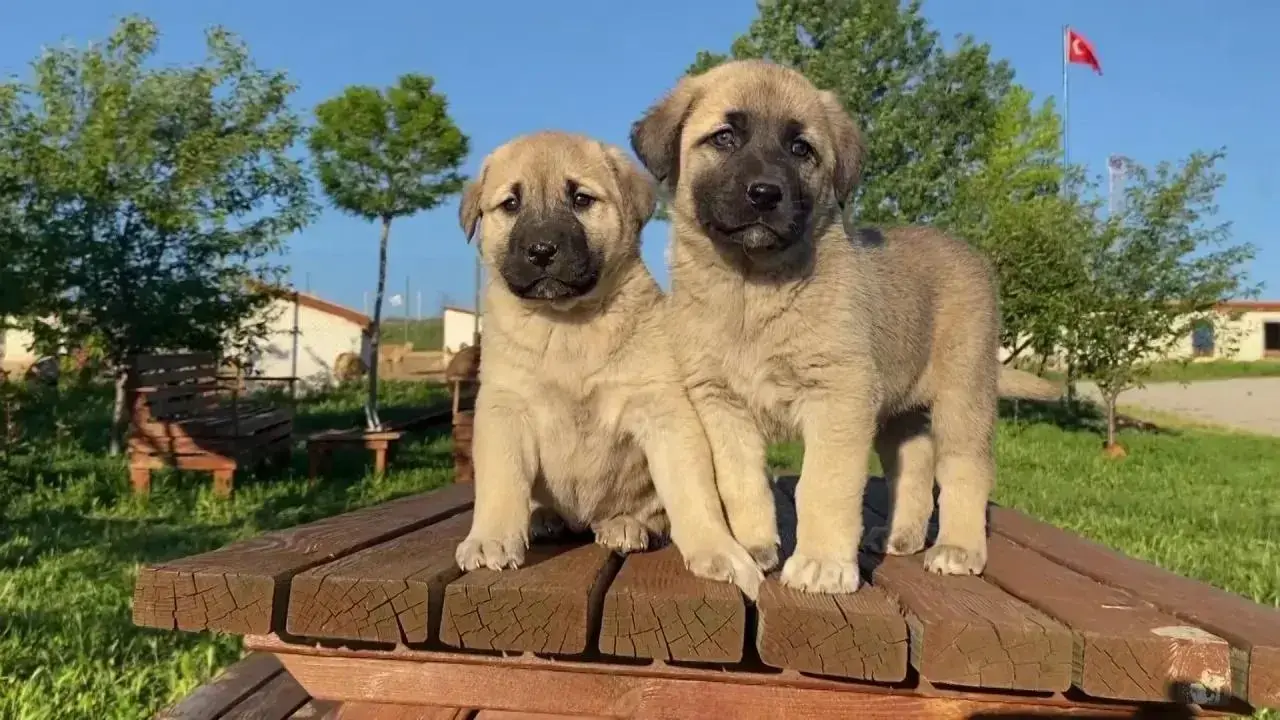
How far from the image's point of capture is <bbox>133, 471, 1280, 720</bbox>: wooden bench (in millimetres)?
2162

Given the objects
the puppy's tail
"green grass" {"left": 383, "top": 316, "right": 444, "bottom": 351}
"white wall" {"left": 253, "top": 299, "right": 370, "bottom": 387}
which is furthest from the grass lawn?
"green grass" {"left": 383, "top": 316, "right": 444, "bottom": 351}

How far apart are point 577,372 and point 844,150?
1087 millimetres

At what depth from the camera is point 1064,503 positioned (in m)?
9.78

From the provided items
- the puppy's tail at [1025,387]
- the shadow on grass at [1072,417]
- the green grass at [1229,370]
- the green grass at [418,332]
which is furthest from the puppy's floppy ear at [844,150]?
the green grass at [1229,370]

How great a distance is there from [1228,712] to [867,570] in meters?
0.97

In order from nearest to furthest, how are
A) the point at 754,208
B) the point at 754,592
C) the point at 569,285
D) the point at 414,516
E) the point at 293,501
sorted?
the point at 754,592
the point at 754,208
the point at 569,285
the point at 414,516
the point at 293,501

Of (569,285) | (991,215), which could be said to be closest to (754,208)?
(569,285)

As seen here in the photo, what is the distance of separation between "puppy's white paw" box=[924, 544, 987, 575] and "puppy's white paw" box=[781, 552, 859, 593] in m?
0.52

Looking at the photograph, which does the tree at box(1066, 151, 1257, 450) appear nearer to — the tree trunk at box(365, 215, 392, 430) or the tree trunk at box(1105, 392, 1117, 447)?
the tree trunk at box(1105, 392, 1117, 447)

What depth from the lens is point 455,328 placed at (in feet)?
78.8

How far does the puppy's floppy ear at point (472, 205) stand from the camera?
3.41 m

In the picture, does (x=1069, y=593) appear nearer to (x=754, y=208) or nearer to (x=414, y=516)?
(x=754, y=208)

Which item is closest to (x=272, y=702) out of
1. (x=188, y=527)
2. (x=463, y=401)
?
(x=188, y=527)

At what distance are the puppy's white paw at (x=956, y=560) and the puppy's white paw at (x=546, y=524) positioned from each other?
1177mm
